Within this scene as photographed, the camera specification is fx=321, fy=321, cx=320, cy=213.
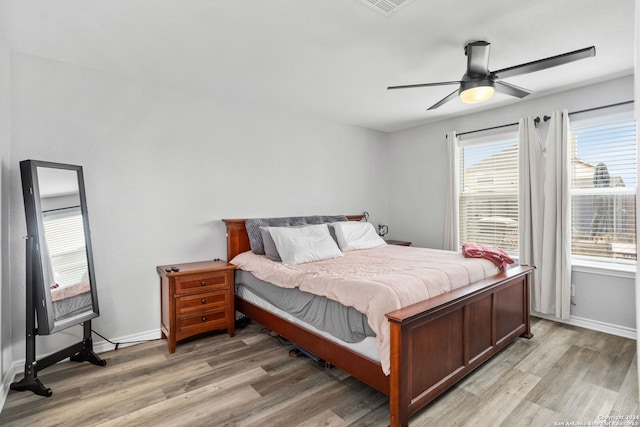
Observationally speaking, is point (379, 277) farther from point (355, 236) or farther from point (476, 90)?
point (355, 236)

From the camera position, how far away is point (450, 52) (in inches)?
99.8

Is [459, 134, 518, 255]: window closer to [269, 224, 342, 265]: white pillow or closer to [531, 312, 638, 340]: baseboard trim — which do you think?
[531, 312, 638, 340]: baseboard trim

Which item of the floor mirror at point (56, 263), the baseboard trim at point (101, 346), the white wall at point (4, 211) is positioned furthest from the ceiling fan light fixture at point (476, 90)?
the baseboard trim at point (101, 346)

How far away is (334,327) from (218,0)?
2.16 metres

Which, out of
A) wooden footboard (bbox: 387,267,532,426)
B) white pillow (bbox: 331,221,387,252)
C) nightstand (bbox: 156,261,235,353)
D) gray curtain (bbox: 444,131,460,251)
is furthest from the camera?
gray curtain (bbox: 444,131,460,251)

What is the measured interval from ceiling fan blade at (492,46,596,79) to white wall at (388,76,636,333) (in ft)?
4.85

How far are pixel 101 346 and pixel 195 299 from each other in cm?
89

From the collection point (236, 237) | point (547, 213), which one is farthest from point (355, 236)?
point (547, 213)

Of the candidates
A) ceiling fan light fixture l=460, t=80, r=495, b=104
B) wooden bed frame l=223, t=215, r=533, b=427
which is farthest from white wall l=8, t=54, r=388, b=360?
ceiling fan light fixture l=460, t=80, r=495, b=104

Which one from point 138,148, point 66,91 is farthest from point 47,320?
point 66,91

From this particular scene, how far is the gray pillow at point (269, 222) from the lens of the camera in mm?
3445

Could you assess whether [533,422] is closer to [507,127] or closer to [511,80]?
[511,80]

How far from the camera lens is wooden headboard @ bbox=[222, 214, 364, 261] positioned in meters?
3.52

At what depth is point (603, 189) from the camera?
3.23 metres
